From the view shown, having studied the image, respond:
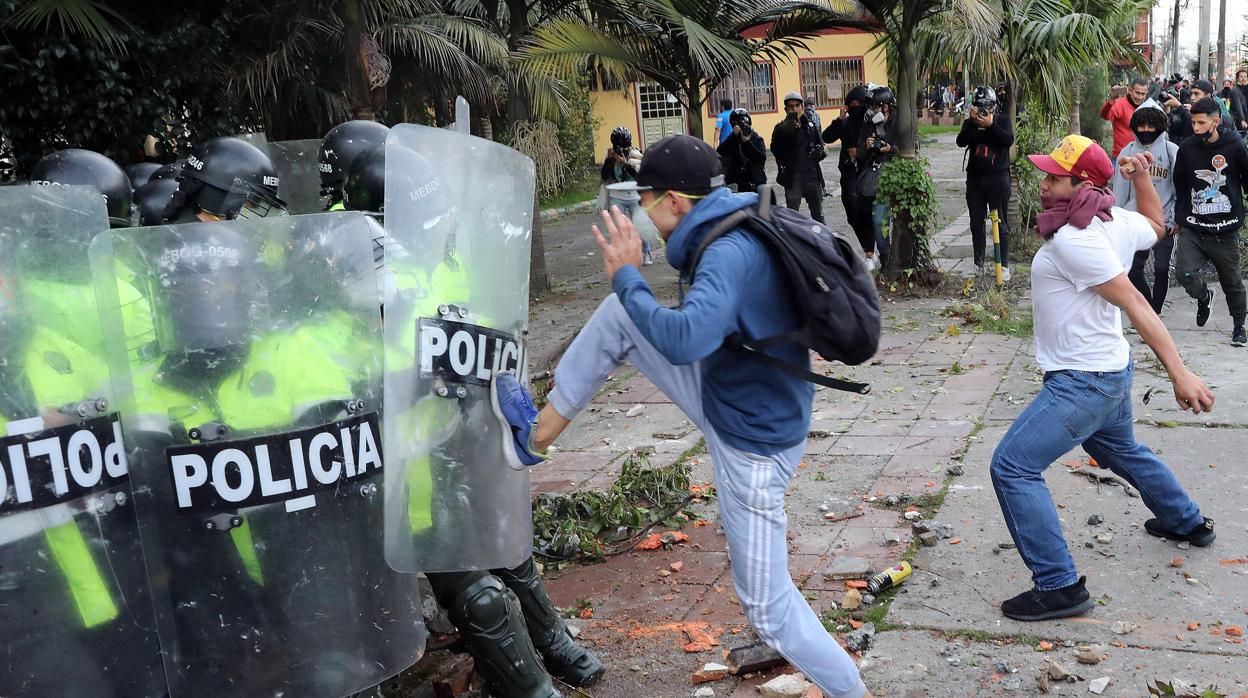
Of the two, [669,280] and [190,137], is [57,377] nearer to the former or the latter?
[190,137]

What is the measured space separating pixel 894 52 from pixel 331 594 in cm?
921

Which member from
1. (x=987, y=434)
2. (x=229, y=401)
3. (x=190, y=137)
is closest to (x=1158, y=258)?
(x=987, y=434)

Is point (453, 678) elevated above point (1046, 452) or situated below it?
below

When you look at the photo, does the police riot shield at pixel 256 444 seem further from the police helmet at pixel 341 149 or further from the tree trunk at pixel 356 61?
the tree trunk at pixel 356 61

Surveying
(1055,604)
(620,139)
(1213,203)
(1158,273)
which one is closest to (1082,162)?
(1055,604)

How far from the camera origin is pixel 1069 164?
417 centimetres

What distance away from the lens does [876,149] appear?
1054cm

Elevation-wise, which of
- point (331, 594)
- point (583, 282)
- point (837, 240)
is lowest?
point (583, 282)

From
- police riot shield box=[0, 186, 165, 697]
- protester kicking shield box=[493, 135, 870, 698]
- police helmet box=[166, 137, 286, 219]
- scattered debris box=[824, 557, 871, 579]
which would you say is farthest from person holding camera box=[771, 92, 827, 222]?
police riot shield box=[0, 186, 165, 697]

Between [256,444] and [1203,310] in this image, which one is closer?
[256,444]

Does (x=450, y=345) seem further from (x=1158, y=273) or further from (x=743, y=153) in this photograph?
(x=743, y=153)

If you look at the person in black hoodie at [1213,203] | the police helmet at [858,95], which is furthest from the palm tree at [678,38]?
the person in black hoodie at [1213,203]

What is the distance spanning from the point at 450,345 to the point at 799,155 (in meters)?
9.08

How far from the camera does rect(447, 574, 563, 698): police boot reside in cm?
344
